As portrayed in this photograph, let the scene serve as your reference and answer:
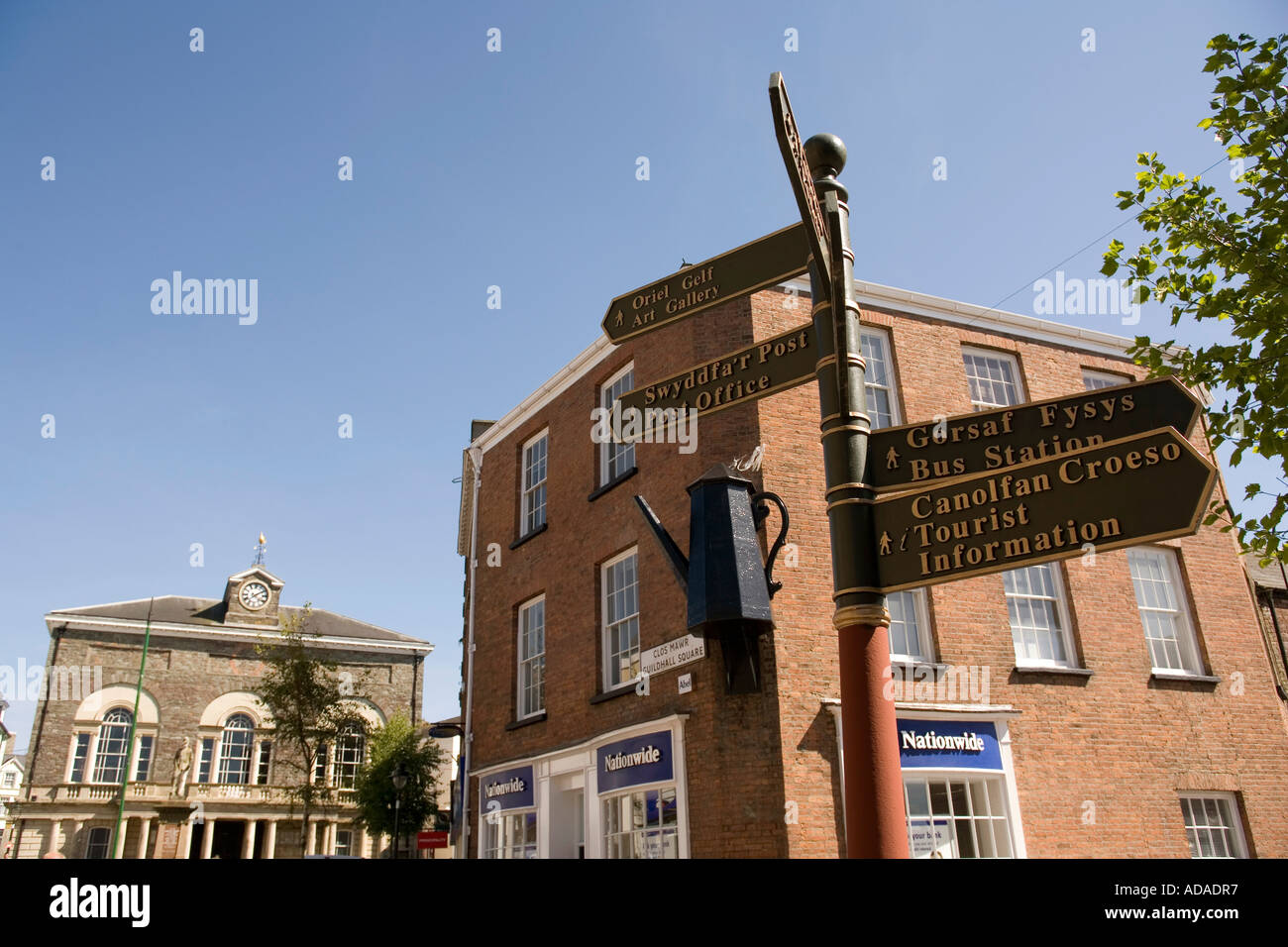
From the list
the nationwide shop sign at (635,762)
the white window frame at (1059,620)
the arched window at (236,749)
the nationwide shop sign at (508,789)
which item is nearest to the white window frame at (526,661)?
the nationwide shop sign at (508,789)

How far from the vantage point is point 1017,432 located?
418cm

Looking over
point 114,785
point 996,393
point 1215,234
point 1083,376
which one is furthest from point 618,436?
point 114,785

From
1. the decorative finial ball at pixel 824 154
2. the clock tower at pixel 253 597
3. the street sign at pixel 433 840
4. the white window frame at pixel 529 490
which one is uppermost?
the clock tower at pixel 253 597

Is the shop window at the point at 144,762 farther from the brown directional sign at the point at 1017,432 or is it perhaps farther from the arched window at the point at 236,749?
the brown directional sign at the point at 1017,432

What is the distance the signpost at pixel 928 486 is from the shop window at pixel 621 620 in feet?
32.4

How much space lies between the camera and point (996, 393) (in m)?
15.5

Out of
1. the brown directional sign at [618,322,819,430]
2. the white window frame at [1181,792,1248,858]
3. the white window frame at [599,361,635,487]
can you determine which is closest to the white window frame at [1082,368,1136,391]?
the white window frame at [1181,792,1248,858]

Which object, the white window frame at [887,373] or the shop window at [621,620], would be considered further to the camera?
the white window frame at [887,373]

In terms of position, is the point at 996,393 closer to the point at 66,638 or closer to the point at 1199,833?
the point at 1199,833

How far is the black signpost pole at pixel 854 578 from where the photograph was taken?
11.8 ft

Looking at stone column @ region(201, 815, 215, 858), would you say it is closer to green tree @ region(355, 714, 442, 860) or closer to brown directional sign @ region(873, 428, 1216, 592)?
green tree @ region(355, 714, 442, 860)

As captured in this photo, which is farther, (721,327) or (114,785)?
(114,785)

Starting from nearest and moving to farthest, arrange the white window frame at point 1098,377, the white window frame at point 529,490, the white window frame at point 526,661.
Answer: the white window frame at point 526,661, the white window frame at point 1098,377, the white window frame at point 529,490
